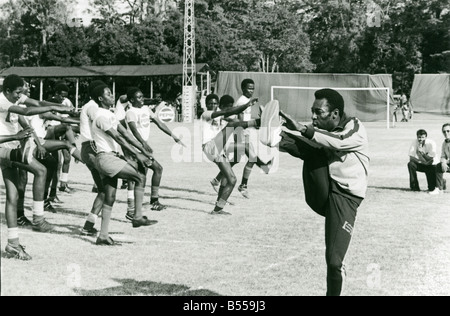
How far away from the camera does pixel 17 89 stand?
791 centimetres

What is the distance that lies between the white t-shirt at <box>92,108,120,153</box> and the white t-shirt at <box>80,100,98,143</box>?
0.36ft

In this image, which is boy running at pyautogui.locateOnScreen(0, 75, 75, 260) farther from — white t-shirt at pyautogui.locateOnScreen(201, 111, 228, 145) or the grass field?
white t-shirt at pyautogui.locateOnScreen(201, 111, 228, 145)

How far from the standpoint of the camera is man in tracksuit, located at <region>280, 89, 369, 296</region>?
5465 mm

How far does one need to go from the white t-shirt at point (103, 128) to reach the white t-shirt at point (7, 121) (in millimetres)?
961

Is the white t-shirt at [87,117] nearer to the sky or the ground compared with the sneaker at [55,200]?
nearer to the sky

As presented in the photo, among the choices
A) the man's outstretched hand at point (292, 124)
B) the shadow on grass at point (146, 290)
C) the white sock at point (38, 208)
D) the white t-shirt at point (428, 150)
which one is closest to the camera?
the man's outstretched hand at point (292, 124)

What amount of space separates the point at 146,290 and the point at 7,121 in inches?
120

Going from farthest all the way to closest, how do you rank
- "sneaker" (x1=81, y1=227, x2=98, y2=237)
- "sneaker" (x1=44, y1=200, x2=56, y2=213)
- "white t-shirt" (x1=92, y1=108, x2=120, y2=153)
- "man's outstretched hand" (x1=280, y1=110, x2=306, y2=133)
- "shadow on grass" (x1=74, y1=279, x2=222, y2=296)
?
"sneaker" (x1=44, y1=200, x2=56, y2=213) → "sneaker" (x1=81, y1=227, x2=98, y2=237) → "white t-shirt" (x1=92, y1=108, x2=120, y2=153) → "shadow on grass" (x1=74, y1=279, x2=222, y2=296) → "man's outstretched hand" (x1=280, y1=110, x2=306, y2=133)

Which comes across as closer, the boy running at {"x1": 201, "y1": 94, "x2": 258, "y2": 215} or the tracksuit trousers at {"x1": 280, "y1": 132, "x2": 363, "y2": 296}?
the tracksuit trousers at {"x1": 280, "y1": 132, "x2": 363, "y2": 296}

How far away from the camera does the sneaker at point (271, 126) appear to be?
542 centimetres

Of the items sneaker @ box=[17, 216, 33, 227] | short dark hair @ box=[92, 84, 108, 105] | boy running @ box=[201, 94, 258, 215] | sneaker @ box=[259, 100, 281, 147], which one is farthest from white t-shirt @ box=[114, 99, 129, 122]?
sneaker @ box=[259, 100, 281, 147]

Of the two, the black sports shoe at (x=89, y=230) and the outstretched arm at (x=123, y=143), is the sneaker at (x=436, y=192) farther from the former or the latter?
the black sports shoe at (x=89, y=230)

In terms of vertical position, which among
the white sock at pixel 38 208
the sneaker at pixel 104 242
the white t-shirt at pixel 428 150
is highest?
the white t-shirt at pixel 428 150

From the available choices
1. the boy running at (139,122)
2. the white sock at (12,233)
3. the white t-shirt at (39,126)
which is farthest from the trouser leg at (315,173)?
the white t-shirt at (39,126)
